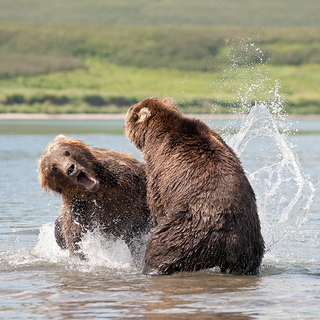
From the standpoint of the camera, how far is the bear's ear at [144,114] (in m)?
6.19

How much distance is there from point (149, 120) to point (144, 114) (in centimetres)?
8

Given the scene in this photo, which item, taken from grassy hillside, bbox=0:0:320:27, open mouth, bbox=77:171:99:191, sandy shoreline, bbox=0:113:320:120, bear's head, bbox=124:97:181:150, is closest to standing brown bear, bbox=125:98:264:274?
bear's head, bbox=124:97:181:150

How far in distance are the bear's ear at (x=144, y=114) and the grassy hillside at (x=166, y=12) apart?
362ft

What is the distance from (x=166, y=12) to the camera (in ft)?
404

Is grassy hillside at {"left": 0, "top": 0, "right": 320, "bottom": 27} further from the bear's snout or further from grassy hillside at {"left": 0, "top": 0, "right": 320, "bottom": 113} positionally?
the bear's snout

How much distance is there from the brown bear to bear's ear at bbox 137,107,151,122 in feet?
2.14

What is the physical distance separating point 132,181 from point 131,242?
0.68 metres

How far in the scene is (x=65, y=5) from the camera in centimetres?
12462

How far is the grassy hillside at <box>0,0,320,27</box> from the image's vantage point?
116m

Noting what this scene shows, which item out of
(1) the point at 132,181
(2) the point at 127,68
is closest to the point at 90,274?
(1) the point at 132,181

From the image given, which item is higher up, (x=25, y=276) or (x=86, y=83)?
(x=86, y=83)

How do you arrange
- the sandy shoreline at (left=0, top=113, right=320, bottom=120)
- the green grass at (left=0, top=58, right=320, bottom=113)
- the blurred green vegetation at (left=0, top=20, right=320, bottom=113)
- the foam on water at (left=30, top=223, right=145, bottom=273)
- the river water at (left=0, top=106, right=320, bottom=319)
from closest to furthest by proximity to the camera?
the river water at (left=0, top=106, right=320, bottom=319) → the foam on water at (left=30, top=223, right=145, bottom=273) → the sandy shoreline at (left=0, top=113, right=320, bottom=120) → the green grass at (left=0, top=58, right=320, bottom=113) → the blurred green vegetation at (left=0, top=20, right=320, bottom=113)

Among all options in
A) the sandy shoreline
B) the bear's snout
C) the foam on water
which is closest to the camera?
the bear's snout

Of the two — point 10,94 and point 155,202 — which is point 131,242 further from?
point 10,94
